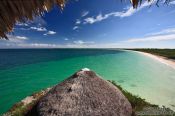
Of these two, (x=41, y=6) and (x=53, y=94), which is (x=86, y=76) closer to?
(x=53, y=94)

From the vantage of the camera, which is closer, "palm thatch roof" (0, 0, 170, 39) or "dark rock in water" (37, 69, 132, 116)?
"palm thatch roof" (0, 0, 170, 39)

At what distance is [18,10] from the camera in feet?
8.43

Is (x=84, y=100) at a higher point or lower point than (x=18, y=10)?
lower

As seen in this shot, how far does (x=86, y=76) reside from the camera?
8.17 metres

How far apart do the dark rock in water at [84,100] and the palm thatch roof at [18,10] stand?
4733 millimetres

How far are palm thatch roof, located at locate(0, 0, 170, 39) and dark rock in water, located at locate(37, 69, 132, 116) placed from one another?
15.5 ft

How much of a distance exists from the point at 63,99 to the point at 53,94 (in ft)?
2.53

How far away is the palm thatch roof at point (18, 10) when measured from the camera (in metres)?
2.44

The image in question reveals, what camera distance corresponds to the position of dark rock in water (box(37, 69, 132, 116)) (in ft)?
22.4

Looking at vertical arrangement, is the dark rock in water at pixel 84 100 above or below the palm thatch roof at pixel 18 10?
below

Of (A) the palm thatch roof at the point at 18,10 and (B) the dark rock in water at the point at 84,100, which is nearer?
(A) the palm thatch roof at the point at 18,10

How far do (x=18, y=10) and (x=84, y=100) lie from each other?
5.35 m

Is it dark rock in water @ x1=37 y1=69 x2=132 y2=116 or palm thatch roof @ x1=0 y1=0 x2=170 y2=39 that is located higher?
palm thatch roof @ x1=0 y1=0 x2=170 y2=39

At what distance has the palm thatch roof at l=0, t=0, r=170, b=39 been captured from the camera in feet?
7.99
